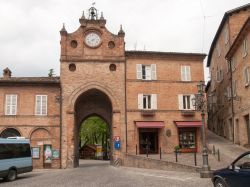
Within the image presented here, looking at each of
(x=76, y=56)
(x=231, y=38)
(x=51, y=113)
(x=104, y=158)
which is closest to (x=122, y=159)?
(x=51, y=113)

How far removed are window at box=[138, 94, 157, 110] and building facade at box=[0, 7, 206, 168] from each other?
0.09m

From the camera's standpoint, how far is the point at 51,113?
32.8 m

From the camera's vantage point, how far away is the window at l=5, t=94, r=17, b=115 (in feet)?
106

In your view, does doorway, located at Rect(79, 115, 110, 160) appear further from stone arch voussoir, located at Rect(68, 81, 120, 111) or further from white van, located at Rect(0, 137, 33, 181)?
white van, located at Rect(0, 137, 33, 181)

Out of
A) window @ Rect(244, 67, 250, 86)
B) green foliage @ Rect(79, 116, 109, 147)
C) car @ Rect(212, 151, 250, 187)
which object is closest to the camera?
car @ Rect(212, 151, 250, 187)

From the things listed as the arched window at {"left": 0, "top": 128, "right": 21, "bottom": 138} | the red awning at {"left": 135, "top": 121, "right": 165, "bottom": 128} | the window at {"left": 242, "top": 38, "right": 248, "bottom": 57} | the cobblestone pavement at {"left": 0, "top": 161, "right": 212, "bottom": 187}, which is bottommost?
the cobblestone pavement at {"left": 0, "top": 161, "right": 212, "bottom": 187}

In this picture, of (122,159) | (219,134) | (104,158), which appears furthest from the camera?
(104,158)

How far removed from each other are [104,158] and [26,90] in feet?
88.6

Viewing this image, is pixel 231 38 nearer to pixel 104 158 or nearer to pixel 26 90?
pixel 26 90

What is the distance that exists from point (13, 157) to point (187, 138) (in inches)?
697

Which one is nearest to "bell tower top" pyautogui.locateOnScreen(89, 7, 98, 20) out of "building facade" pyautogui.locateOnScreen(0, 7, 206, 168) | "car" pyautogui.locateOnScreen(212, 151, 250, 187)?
"building facade" pyautogui.locateOnScreen(0, 7, 206, 168)

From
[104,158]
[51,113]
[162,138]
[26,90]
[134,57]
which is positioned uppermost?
[134,57]

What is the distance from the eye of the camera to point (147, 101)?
33438 mm

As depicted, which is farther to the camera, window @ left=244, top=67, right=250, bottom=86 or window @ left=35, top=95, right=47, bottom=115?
window @ left=35, top=95, right=47, bottom=115
